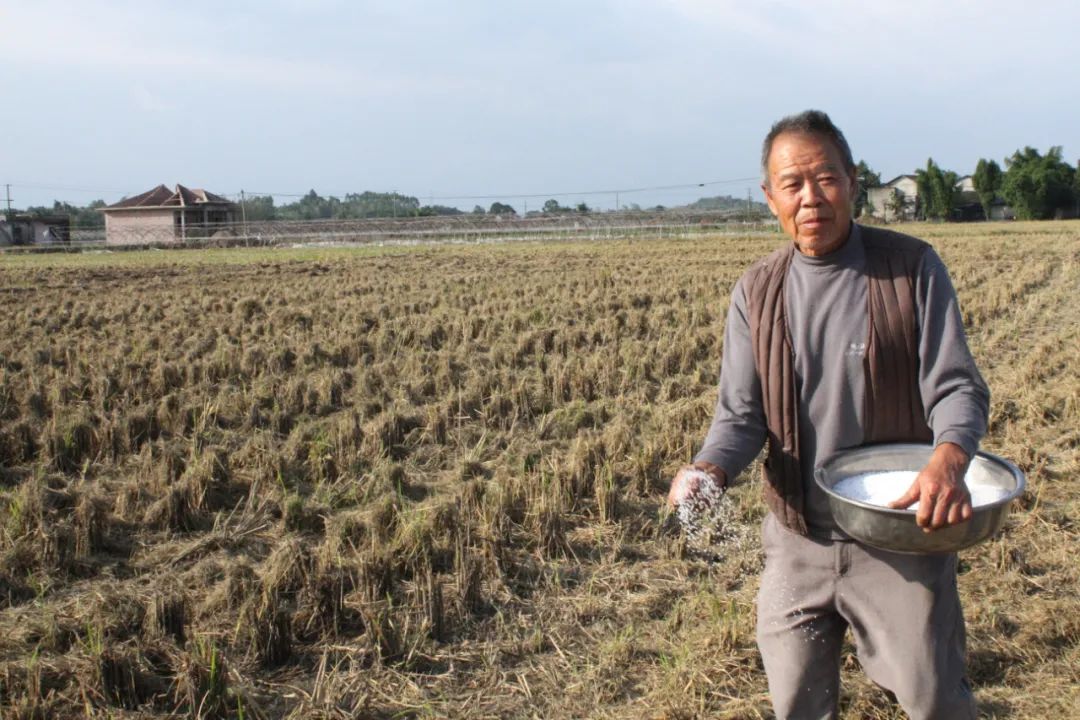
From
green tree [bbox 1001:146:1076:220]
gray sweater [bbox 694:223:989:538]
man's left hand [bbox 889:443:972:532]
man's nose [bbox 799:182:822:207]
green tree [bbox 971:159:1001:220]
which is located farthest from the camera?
green tree [bbox 971:159:1001:220]

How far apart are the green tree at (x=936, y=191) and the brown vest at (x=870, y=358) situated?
6083 centimetres

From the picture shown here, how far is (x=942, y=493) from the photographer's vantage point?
6.12 ft

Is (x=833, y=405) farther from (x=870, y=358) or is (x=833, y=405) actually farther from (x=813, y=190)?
(x=813, y=190)


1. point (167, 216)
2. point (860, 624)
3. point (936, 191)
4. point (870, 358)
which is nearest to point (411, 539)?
point (860, 624)

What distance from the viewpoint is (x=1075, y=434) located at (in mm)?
6082

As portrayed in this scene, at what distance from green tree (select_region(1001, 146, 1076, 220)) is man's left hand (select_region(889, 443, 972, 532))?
6295 centimetres

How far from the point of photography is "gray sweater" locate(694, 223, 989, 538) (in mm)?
2051

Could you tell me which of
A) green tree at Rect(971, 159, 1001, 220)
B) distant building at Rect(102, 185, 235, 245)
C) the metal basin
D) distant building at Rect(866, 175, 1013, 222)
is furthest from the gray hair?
green tree at Rect(971, 159, 1001, 220)

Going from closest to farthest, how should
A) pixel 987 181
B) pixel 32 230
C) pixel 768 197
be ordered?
pixel 768 197 < pixel 32 230 < pixel 987 181

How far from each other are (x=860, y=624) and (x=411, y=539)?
7.94 ft

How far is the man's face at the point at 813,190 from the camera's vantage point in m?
2.17

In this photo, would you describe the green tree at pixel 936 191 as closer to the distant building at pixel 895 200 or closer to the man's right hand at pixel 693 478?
the distant building at pixel 895 200

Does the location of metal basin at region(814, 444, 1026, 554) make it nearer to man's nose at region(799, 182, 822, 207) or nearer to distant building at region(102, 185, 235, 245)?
man's nose at region(799, 182, 822, 207)

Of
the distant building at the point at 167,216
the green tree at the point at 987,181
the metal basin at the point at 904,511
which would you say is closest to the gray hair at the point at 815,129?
the metal basin at the point at 904,511
